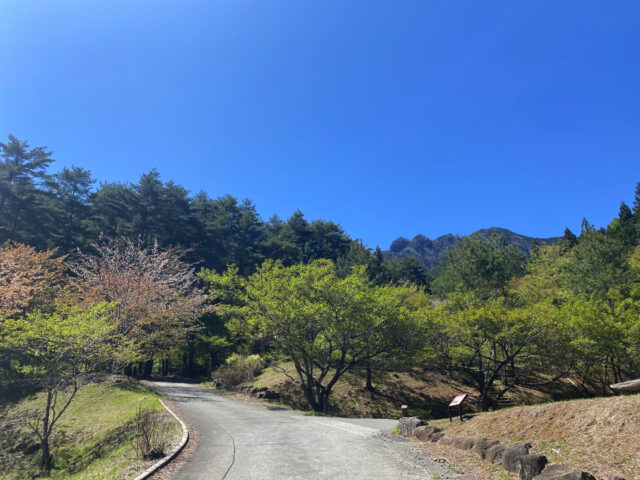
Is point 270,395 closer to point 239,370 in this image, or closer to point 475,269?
point 239,370

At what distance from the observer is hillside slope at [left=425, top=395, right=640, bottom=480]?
6.65m

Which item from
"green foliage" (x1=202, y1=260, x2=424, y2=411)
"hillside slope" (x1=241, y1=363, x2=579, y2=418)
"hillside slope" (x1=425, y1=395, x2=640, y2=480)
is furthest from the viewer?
"hillside slope" (x1=241, y1=363, x2=579, y2=418)

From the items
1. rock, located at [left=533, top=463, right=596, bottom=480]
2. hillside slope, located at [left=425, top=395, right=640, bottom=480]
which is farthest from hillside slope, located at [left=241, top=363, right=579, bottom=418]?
rock, located at [left=533, top=463, right=596, bottom=480]

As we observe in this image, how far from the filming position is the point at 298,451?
1001cm

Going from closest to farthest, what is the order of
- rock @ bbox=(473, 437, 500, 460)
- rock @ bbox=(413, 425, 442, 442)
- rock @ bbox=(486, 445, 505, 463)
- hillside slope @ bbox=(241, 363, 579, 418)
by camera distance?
rock @ bbox=(486, 445, 505, 463) → rock @ bbox=(473, 437, 500, 460) → rock @ bbox=(413, 425, 442, 442) → hillside slope @ bbox=(241, 363, 579, 418)

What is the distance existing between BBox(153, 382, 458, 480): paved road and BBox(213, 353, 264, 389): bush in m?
11.4

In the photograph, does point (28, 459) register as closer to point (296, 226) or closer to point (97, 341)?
point (97, 341)

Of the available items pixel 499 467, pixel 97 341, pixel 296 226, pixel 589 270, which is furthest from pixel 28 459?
pixel 296 226

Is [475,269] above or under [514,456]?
above

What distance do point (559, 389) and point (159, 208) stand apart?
42.6 metres

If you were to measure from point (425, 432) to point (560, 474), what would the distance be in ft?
20.1

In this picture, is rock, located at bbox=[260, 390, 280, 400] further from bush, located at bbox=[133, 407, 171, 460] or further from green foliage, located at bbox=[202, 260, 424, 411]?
bush, located at bbox=[133, 407, 171, 460]

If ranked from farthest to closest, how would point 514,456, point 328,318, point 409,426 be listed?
point 328,318
point 409,426
point 514,456

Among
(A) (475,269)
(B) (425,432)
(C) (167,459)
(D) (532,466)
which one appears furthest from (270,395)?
(A) (475,269)
